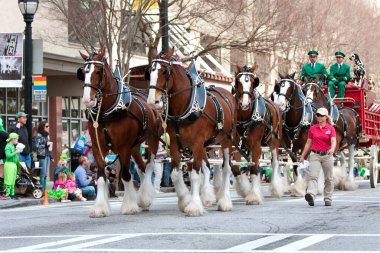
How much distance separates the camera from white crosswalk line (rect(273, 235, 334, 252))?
34.2 feet

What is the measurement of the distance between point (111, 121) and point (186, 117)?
4.04 feet

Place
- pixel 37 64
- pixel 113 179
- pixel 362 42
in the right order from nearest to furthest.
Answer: pixel 37 64 → pixel 113 179 → pixel 362 42

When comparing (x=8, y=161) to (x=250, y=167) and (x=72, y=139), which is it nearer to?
(x=250, y=167)

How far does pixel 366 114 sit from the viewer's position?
24812 millimetres

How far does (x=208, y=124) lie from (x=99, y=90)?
A: 190cm

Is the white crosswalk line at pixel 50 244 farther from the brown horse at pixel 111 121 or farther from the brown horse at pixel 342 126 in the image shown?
the brown horse at pixel 342 126

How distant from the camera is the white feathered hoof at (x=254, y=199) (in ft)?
57.9

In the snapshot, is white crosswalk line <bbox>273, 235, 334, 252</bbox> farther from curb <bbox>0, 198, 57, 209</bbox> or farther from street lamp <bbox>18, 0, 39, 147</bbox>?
street lamp <bbox>18, 0, 39, 147</bbox>

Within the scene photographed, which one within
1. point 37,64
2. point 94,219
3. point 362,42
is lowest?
point 94,219

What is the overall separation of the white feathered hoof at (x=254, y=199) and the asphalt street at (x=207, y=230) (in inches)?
5.2

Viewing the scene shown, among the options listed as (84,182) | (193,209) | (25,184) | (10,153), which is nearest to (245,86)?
(193,209)

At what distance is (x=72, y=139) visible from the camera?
3656 centimetres

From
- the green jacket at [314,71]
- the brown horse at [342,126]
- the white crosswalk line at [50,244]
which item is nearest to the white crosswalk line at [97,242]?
the white crosswalk line at [50,244]

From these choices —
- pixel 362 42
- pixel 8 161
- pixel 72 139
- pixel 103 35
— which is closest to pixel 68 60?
pixel 103 35
